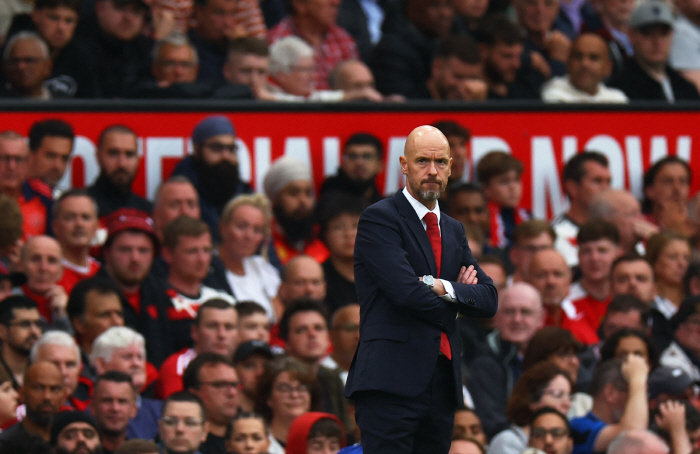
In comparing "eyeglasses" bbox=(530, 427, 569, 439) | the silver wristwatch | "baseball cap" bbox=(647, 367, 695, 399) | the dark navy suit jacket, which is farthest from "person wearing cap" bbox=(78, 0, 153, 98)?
the silver wristwatch

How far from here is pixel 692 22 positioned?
13.7 metres

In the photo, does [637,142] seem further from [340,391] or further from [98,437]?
[98,437]

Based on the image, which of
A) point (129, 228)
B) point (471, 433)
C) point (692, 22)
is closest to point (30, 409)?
point (129, 228)

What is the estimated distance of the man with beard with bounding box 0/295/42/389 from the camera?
8.55 metres

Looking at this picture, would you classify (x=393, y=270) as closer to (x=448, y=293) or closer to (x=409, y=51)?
(x=448, y=293)

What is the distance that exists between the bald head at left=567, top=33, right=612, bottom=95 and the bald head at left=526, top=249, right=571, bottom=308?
240cm

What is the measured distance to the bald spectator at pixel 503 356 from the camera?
908 cm

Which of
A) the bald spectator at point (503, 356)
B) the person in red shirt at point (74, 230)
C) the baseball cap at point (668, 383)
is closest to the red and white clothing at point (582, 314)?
the bald spectator at point (503, 356)

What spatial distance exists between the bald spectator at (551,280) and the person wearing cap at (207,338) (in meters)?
2.37

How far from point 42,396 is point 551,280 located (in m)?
3.90

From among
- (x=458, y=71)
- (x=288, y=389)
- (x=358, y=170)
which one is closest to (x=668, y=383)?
(x=288, y=389)

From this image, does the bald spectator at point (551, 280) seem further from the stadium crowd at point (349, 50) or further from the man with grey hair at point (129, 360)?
the man with grey hair at point (129, 360)

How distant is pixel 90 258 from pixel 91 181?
89 centimetres

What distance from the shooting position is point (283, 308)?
10.1 m
